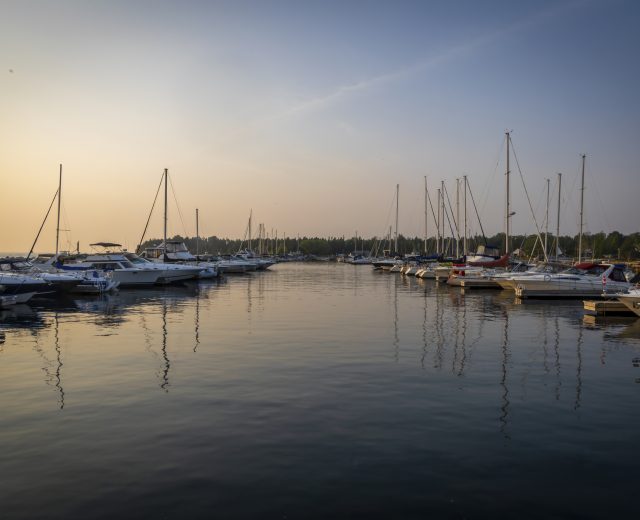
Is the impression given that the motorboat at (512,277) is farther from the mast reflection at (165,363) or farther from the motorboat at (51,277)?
the motorboat at (51,277)

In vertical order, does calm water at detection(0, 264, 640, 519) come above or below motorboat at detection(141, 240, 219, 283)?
below

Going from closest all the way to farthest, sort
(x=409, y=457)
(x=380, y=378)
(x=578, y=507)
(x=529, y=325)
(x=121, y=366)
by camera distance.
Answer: (x=578, y=507) < (x=409, y=457) < (x=380, y=378) < (x=121, y=366) < (x=529, y=325)

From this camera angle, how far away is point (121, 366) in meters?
16.7

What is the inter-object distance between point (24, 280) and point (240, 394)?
27.2m

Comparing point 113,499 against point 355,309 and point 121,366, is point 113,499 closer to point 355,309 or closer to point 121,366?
point 121,366

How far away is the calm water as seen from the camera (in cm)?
781

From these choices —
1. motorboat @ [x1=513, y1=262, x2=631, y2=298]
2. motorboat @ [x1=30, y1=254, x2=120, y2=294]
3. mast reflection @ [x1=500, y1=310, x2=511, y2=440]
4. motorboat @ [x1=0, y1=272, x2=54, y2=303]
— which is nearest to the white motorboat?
motorboat @ [x1=0, y1=272, x2=54, y2=303]

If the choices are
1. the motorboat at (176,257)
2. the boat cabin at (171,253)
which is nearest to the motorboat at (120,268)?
the motorboat at (176,257)

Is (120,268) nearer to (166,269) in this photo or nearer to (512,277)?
(166,269)

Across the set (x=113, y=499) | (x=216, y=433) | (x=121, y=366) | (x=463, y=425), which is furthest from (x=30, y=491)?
(x=121, y=366)

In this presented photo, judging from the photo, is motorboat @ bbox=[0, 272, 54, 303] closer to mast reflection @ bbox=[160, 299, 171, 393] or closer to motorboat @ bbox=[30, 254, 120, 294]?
motorboat @ bbox=[30, 254, 120, 294]

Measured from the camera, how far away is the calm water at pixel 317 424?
25.6ft

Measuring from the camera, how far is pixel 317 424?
11.1m

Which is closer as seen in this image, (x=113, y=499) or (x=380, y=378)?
(x=113, y=499)
